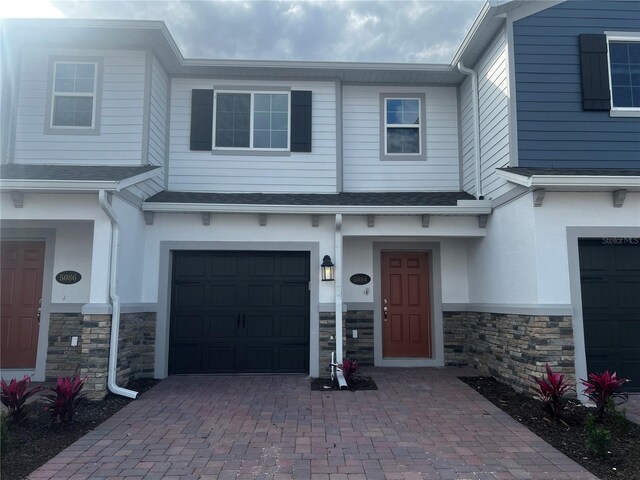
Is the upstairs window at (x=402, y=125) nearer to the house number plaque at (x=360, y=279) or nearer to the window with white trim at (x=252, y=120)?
the window with white trim at (x=252, y=120)

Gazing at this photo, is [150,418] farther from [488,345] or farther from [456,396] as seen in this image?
[488,345]

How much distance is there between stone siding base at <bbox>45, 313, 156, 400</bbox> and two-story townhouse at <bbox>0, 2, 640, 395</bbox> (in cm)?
3

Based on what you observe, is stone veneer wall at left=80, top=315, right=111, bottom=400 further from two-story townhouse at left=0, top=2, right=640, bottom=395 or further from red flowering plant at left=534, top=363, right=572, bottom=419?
red flowering plant at left=534, top=363, right=572, bottom=419

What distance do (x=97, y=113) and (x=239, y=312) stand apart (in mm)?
4298

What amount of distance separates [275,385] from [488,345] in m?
3.62

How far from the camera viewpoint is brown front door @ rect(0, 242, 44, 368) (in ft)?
24.3

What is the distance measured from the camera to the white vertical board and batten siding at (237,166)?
8719mm

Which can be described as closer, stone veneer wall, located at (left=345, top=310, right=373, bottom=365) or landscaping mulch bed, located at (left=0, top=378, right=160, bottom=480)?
landscaping mulch bed, located at (left=0, top=378, right=160, bottom=480)

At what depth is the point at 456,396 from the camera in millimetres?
6508

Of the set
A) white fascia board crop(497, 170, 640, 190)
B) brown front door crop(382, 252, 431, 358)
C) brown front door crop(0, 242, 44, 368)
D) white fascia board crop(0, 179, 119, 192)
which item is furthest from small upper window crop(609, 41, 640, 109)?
brown front door crop(0, 242, 44, 368)

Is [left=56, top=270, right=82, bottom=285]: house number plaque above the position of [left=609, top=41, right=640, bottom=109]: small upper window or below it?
below

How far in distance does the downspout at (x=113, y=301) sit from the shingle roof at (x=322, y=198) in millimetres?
1263

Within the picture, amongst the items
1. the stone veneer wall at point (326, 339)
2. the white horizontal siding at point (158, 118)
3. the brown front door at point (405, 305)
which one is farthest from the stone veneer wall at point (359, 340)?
the white horizontal siding at point (158, 118)

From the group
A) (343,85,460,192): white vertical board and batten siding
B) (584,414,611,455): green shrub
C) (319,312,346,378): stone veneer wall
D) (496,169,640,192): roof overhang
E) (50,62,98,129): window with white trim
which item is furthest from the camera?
(343,85,460,192): white vertical board and batten siding
